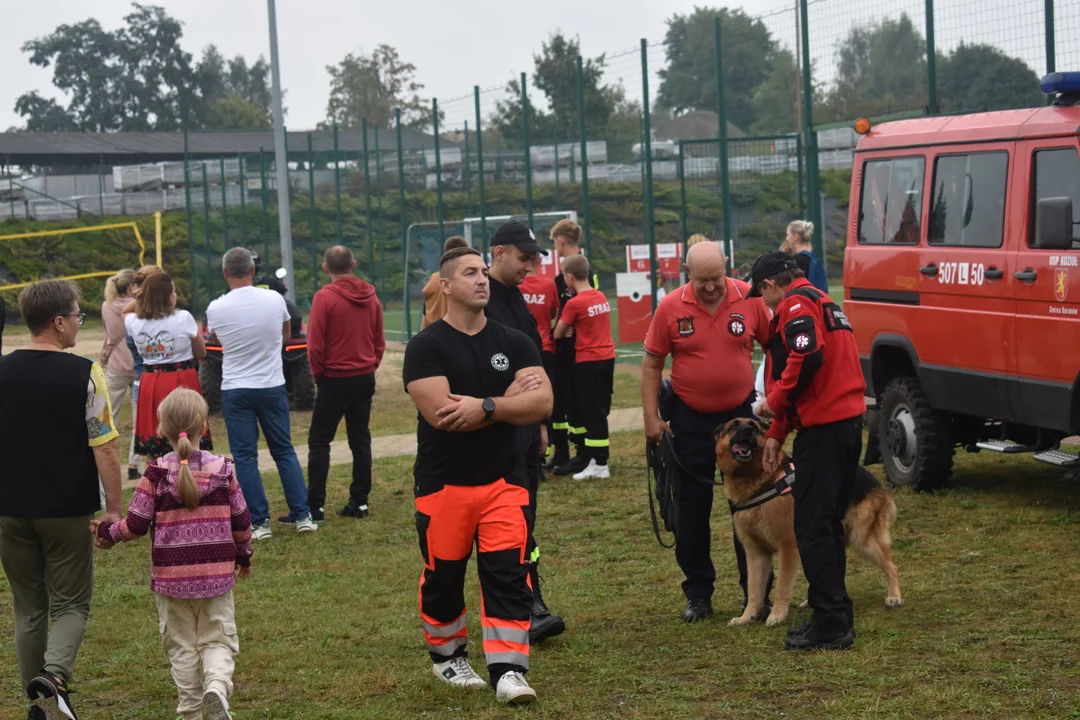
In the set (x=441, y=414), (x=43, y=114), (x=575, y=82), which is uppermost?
(x=43, y=114)

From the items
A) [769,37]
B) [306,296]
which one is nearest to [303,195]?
[306,296]

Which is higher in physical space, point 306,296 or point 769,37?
point 769,37

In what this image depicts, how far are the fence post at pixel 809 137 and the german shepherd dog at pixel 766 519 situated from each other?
341 inches

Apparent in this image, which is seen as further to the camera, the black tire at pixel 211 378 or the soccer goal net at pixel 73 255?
the soccer goal net at pixel 73 255

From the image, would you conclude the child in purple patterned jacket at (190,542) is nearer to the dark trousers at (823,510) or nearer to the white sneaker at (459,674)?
the white sneaker at (459,674)

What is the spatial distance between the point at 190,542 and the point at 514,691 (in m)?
1.41

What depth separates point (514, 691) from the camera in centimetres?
547

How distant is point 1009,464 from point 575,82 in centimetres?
1266

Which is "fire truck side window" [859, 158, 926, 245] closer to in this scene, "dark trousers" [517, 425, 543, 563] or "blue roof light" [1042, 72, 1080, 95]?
"blue roof light" [1042, 72, 1080, 95]

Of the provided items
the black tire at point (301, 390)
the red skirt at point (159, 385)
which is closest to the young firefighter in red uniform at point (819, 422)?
the red skirt at point (159, 385)

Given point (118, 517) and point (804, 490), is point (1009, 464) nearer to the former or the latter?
point (804, 490)

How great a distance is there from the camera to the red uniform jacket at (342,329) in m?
10.0

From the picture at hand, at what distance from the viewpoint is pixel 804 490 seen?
6.17 meters

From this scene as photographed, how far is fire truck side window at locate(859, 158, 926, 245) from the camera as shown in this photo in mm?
9883
